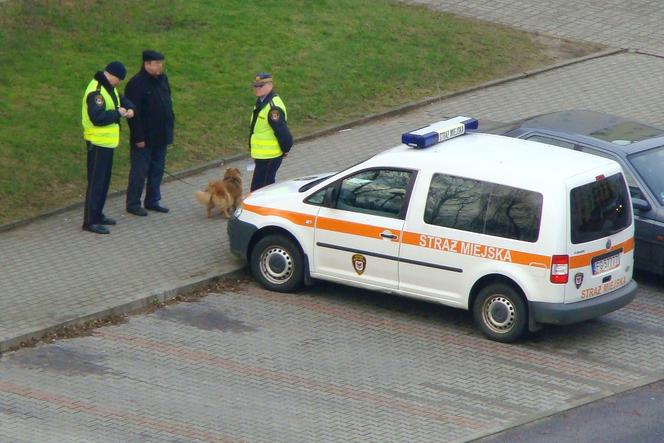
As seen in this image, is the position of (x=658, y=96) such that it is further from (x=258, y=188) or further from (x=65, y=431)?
(x=65, y=431)

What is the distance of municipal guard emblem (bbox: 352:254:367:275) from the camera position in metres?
12.8

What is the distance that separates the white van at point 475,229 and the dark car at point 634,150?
1.07m

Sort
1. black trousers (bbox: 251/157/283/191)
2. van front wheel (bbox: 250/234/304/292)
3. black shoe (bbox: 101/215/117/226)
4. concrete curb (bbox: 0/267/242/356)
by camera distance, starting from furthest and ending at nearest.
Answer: black shoe (bbox: 101/215/117/226) → black trousers (bbox: 251/157/283/191) → van front wheel (bbox: 250/234/304/292) → concrete curb (bbox: 0/267/242/356)

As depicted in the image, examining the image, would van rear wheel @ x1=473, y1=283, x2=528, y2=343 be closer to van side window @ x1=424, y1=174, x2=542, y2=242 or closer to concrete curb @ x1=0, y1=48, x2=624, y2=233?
van side window @ x1=424, y1=174, x2=542, y2=242

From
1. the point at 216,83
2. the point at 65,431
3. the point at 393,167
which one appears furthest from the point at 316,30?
the point at 65,431

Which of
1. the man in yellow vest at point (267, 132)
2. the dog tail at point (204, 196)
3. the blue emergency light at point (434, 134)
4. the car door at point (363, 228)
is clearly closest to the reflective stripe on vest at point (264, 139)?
the man in yellow vest at point (267, 132)

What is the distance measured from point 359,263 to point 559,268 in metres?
2.03

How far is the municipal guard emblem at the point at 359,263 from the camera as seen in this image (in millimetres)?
12750

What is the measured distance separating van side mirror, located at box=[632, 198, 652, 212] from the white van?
1.08 m

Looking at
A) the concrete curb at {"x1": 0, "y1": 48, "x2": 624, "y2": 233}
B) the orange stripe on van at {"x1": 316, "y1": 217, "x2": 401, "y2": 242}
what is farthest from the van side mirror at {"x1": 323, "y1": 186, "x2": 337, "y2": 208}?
the concrete curb at {"x1": 0, "y1": 48, "x2": 624, "y2": 233}

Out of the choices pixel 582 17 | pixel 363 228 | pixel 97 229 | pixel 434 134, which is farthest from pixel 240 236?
pixel 582 17

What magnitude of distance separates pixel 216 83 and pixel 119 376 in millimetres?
8950

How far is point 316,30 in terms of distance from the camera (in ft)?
71.9

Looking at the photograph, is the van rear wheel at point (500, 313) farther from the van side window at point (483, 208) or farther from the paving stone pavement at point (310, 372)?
the van side window at point (483, 208)
